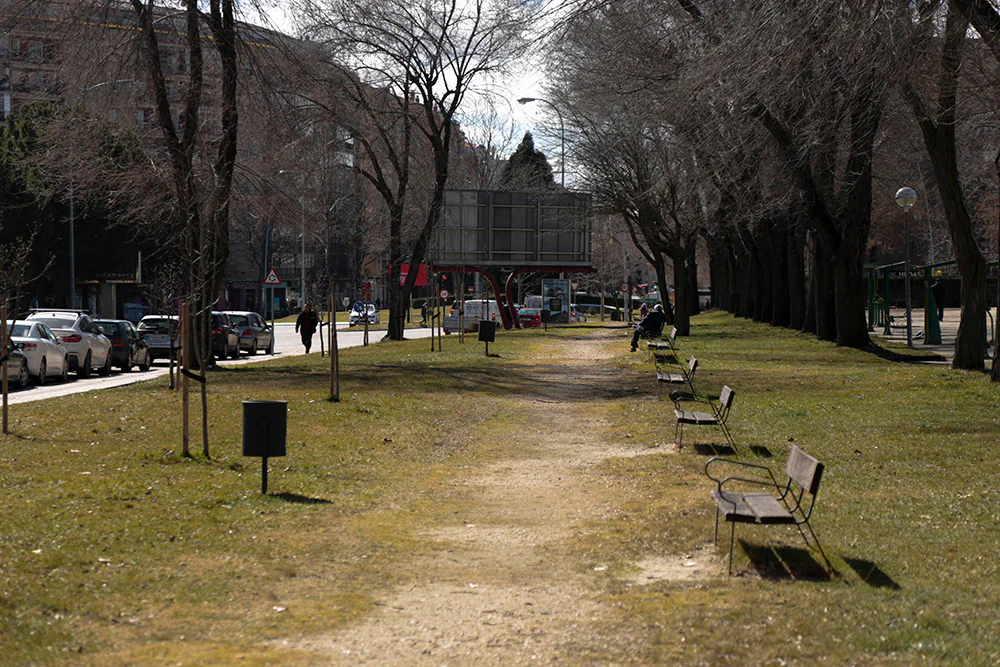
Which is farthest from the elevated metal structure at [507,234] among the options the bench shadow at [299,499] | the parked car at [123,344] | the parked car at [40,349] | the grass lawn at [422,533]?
the bench shadow at [299,499]

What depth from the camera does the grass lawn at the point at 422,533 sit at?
697 cm

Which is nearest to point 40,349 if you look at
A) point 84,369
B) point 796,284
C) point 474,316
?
point 84,369

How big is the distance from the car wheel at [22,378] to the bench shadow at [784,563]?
21.3 meters

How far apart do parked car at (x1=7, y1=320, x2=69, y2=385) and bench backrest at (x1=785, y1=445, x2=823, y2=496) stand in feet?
71.7

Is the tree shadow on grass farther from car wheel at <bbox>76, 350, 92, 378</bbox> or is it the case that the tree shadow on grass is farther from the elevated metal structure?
the elevated metal structure

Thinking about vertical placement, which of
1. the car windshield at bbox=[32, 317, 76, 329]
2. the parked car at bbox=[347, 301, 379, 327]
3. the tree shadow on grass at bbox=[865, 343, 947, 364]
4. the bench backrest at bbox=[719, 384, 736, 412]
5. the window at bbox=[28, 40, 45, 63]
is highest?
the window at bbox=[28, 40, 45, 63]

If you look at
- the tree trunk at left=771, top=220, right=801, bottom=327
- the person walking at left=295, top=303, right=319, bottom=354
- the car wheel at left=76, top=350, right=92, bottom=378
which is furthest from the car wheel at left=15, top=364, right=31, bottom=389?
the tree trunk at left=771, top=220, right=801, bottom=327

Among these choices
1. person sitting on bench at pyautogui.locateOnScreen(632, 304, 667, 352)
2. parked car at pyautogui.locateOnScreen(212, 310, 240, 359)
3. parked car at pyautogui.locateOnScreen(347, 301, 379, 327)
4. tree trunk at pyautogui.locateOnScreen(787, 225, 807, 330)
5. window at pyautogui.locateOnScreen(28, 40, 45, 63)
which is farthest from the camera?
parked car at pyautogui.locateOnScreen(347, 301, 379, 327)

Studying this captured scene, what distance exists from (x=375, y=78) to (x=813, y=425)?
31.0 m

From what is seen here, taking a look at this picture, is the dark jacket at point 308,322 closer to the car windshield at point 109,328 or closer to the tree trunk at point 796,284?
the car windshield at point 109,328

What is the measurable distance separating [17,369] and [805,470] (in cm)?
2163

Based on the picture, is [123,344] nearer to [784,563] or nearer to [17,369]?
[17,369]

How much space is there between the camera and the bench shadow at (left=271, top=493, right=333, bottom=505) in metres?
11.5

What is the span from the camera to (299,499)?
1160cm
